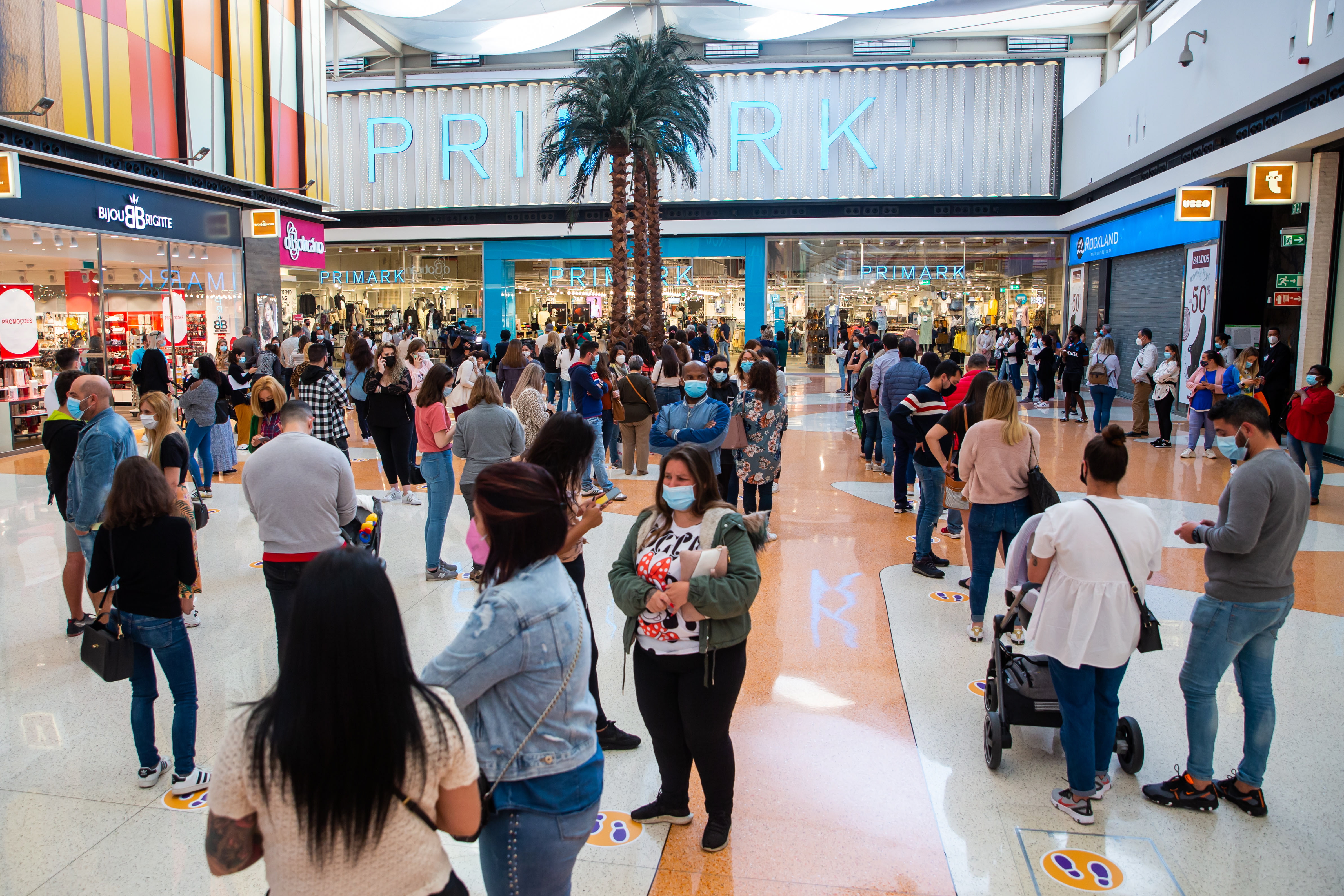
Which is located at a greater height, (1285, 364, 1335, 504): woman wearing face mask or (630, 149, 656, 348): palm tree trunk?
(630, 149, 656, 348): palm tree trunk

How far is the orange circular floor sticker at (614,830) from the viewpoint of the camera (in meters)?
3.47

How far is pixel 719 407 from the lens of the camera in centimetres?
720

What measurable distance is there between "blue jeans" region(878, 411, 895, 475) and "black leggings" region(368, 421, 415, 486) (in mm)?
5184

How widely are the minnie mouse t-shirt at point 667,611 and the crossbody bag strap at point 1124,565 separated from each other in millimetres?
1642

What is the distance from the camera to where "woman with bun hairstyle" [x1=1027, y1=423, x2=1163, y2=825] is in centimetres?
346

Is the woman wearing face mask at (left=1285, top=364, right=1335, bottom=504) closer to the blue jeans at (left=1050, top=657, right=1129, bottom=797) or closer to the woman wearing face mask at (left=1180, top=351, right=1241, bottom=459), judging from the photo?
the woman wearing face mask at (left=1180, top=351, right=1241, bottom=459)

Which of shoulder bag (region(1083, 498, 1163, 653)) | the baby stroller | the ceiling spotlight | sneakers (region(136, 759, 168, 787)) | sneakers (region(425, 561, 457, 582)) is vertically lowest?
sneakers (region(136, 759, 168, 787))

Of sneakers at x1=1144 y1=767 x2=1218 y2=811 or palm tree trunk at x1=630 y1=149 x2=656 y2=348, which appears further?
palm tree trunk at x1=630 y1=149 x2=656 y2=348

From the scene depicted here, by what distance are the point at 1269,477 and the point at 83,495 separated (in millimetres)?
5906

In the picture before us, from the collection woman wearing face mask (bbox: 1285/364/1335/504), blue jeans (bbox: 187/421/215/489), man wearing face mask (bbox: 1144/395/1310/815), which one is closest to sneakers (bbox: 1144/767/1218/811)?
man wearing face mask (bbox: 1144/395/1310/815)

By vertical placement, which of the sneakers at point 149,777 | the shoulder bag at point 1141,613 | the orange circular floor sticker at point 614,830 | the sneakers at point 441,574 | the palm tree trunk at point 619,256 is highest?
the palm tree trunk at point 619,256

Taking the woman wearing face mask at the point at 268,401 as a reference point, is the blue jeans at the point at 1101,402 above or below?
below

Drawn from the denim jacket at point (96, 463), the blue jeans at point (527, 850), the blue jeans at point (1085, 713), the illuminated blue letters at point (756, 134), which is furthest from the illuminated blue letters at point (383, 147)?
the blue jeans at point (527, 850)

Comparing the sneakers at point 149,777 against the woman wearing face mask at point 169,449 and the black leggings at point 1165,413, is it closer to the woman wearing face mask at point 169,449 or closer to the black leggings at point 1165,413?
the woman wearing face mask at point 169,449
